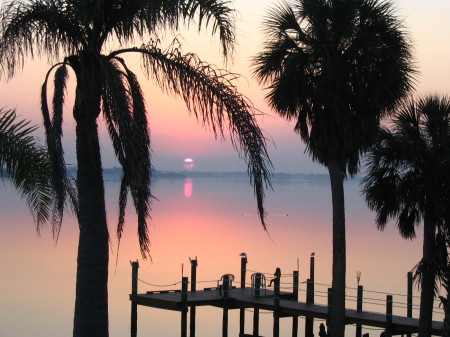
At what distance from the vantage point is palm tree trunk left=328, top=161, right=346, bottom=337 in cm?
2020

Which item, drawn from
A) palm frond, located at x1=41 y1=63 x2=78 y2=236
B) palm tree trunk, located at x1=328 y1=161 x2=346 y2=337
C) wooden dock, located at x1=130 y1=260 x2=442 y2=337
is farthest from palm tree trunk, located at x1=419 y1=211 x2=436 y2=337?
palm frond, located at x1=41 y1=63 x2=78 y2=236

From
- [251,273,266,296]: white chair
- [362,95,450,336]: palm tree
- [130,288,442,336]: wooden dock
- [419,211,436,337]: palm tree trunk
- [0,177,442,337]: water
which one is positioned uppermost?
[362,95,450,336]: palm tree

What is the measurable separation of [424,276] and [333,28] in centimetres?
647

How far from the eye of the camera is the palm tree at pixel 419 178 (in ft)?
63.5

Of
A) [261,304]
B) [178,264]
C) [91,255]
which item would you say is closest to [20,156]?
[91,255]

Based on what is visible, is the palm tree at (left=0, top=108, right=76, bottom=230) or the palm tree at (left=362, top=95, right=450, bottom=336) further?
the palm tree at (left=362, top=95, right=450, bottom=336)

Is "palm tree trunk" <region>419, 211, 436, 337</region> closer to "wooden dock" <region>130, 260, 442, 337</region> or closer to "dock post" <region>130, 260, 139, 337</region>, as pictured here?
"wooden dock" <region>130, 260, 442, 337</region>

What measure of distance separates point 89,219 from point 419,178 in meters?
11.1

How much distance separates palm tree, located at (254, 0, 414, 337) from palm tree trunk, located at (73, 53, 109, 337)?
983 cm

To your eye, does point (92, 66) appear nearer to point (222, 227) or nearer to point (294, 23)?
point (294, 23)

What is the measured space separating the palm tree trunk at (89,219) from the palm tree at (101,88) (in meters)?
0.01

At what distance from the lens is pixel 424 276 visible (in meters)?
19.6

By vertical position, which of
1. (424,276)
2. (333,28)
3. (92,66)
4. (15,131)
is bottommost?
(424,276)

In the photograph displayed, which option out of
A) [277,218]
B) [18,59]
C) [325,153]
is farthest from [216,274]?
[277,218]
